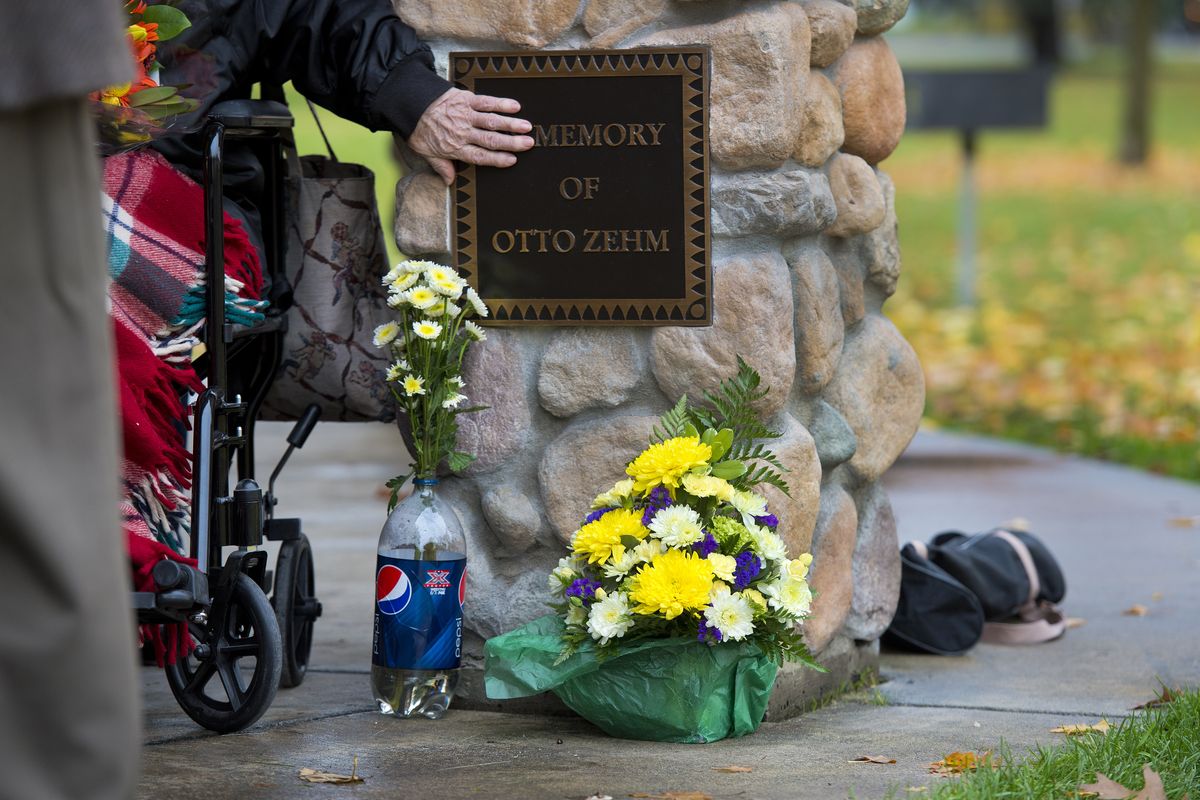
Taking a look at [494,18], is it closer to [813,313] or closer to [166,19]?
[166,19]

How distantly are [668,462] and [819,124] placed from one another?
2.64 feet

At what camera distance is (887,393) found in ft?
13.1

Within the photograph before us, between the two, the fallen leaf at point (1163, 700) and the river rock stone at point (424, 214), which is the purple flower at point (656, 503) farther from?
the fallen leaf at point (1163, 700)

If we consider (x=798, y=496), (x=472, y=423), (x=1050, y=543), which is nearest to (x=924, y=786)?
(x=798, y=496)

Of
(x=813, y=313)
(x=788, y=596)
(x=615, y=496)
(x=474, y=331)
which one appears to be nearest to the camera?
(x=788, y=596)

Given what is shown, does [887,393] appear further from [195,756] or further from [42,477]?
[42,477]

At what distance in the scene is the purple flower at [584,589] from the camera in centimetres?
335

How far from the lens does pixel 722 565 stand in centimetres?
324

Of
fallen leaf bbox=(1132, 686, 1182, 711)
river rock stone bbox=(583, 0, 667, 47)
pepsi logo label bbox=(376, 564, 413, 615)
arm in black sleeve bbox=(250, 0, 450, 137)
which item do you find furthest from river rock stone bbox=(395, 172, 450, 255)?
fallen leaf bbox=(1132, 686, 1182, 711)

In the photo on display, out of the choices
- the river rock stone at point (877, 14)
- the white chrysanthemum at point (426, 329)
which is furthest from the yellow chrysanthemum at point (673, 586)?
the river rock stone at point (877, 14)

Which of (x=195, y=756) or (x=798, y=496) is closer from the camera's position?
(x=195, y=756)

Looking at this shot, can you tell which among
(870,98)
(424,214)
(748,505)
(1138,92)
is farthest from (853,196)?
(1138,92)

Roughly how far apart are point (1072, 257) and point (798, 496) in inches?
478

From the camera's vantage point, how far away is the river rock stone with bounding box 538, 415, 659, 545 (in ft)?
11.7
